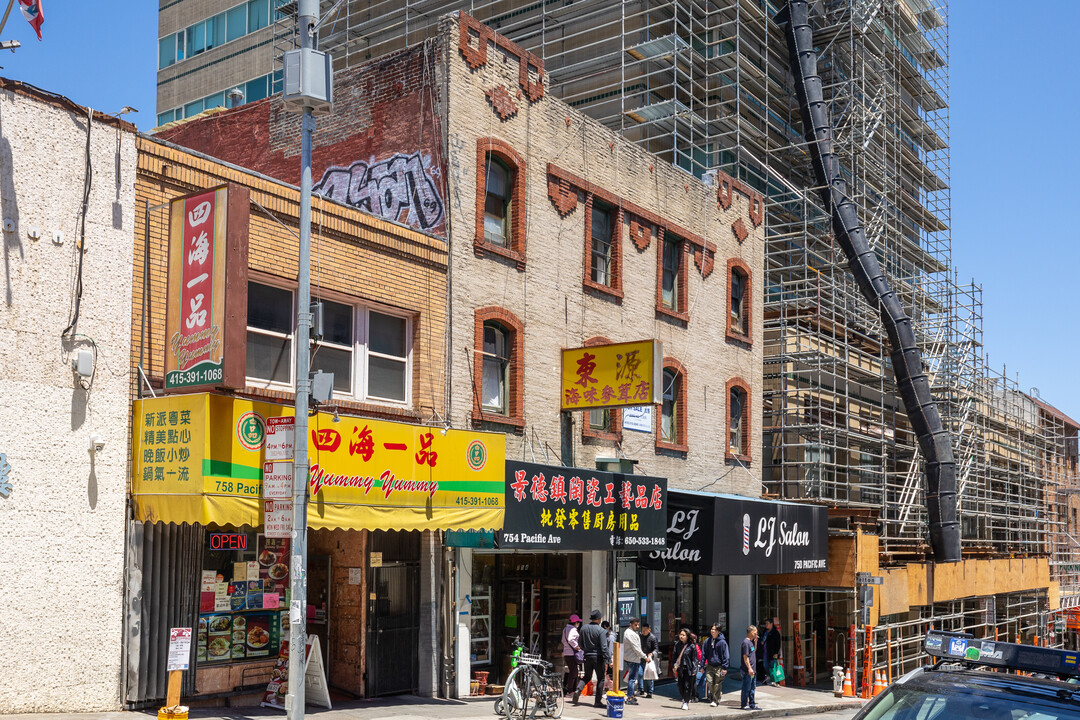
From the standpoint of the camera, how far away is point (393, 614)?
18.6 m

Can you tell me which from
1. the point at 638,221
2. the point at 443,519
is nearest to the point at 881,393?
the point at 638,221

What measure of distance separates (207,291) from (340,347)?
4254 millimetres

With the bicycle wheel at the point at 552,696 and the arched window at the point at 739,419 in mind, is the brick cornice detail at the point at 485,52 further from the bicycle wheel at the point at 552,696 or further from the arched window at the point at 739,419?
the bicycle wheel at the point at 552,696

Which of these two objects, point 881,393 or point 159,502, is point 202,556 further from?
point 881,393

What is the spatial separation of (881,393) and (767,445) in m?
4.58

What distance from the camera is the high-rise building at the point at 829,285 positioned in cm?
3084

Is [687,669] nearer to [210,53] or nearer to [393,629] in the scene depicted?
[393,629]

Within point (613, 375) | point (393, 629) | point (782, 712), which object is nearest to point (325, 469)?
point (393, 629)

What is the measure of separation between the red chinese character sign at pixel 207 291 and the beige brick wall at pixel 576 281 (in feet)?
20.4

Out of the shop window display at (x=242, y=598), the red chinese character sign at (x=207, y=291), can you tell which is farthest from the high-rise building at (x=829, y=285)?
the red chinese character sign at (x=207, y=291)

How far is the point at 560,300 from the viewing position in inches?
886

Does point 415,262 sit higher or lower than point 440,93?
lower

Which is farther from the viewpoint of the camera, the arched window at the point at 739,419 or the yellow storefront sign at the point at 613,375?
the arched window at the point at 739,419

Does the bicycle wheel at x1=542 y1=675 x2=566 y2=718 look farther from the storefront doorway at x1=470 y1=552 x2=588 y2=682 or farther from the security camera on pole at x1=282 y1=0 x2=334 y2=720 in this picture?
the security camera on pole at x1=282 y1=0 x2=334 y2=720
